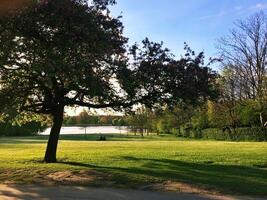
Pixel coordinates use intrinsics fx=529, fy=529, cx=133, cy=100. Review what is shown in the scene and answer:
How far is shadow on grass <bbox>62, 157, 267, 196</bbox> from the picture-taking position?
15.6m

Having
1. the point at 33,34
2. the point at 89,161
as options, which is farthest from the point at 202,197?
the point at 89,161

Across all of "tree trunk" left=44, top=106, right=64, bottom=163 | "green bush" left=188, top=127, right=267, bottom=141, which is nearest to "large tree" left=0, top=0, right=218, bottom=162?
"tree trunk" left=44, top=106, right=64, bottom=163

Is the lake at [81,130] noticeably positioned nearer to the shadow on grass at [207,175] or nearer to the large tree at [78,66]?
the large tree at [78,66]

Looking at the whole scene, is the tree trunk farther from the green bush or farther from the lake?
the lake

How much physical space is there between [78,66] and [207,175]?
233 inches

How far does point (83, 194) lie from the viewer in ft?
49.0

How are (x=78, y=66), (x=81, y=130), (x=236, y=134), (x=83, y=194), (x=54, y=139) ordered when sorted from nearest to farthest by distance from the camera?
(x=83, y=194), (x=78, y=66), (x=54, y=139), (x=236, y=134), (x=81, y=130)

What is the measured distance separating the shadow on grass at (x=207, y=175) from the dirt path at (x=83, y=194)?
A: 1.35 meters

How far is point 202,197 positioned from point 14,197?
513 centimetres

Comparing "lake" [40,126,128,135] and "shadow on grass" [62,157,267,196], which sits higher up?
"lake" [40,126,128,135]

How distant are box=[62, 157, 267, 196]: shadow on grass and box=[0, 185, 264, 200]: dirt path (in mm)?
1354

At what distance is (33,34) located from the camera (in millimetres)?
17844

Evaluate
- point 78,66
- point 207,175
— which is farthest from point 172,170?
point 78,66

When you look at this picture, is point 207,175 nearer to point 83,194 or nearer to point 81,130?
point 83,194
